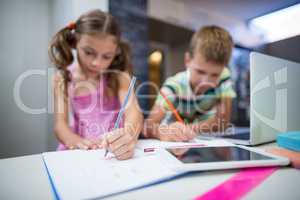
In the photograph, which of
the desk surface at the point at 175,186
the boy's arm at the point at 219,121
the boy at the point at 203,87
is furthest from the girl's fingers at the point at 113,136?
the boy at the point at 203,87

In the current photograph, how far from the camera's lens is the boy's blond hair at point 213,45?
0.92 meters

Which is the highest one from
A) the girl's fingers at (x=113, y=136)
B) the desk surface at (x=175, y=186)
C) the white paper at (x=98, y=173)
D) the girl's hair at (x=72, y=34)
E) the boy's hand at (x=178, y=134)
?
the girl's hair at (x=72, y=34)

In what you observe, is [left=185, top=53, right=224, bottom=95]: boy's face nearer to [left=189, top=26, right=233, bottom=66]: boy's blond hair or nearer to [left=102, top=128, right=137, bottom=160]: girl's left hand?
[left=189, top=26, right=233, bottom=66]: boy's blond hair

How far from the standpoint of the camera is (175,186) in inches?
9.0

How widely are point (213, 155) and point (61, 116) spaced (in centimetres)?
58

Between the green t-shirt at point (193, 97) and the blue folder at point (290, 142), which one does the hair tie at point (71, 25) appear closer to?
the green t-shirt at point (193, 97)

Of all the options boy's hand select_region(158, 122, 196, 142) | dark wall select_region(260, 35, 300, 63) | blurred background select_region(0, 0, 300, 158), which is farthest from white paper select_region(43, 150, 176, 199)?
dark wall select_region(260, 35, 300, 63)

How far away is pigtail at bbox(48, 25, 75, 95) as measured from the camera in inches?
28.1

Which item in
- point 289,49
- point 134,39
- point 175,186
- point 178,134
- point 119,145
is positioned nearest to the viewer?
point 175,186

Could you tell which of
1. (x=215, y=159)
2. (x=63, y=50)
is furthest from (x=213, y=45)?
(x=215, y=159)

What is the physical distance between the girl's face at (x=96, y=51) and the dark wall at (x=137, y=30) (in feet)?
0.86

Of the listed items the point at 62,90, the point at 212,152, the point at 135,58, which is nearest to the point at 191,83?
the point at 135,58

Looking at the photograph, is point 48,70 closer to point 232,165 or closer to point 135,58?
point 135,58

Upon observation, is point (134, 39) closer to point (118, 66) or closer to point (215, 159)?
point (118, 66)
